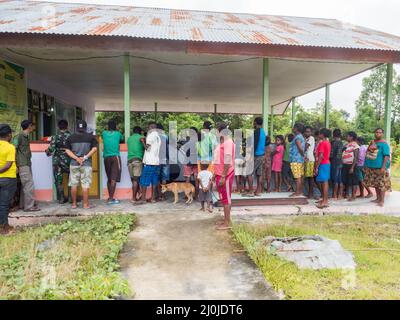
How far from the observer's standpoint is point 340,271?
3605mm

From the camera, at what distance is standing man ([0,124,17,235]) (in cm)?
475

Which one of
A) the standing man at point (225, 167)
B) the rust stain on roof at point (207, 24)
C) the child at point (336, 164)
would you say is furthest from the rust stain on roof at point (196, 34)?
the child at point (336, 164)

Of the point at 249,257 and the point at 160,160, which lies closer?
the point at 249,257

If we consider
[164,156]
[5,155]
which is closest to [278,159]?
[164,156]

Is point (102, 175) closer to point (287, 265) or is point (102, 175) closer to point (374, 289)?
point (287, 265)

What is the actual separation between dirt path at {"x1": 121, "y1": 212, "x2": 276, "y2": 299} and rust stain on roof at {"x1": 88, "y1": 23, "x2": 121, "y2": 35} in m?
3.65

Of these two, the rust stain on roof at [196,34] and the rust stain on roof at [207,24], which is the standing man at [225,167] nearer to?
the rust stain on roof at [196,34]

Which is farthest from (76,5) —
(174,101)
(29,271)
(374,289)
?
(374,289)

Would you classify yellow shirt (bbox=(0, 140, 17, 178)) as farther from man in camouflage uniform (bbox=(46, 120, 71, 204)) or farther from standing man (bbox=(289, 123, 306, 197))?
standing man (bbox=(289, 123, 306, 197))

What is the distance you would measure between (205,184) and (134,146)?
171cm

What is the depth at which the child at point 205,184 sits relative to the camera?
19.2 feet

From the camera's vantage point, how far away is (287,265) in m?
3.70

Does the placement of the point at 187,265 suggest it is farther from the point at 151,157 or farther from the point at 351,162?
the point at 351,162
